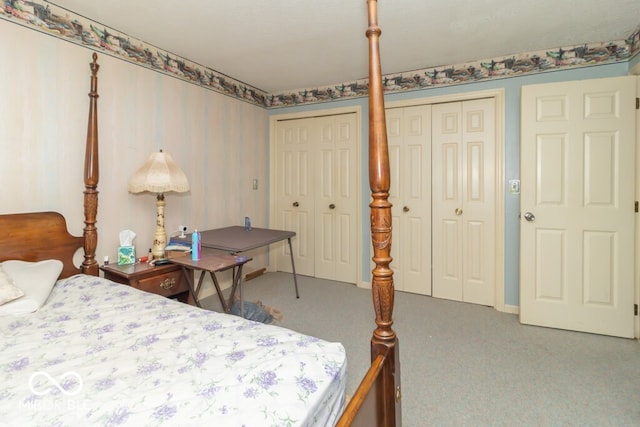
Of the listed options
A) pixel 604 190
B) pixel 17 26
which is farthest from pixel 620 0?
pixel 17 26

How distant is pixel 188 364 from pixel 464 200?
9.94ft

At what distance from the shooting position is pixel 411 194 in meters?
3.51

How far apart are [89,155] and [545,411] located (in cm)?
320

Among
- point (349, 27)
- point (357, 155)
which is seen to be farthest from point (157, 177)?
point (357, 155)

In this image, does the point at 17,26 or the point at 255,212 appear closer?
the point at 17,26

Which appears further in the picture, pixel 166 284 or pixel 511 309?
pixel 511 309

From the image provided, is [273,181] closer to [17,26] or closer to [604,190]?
[17,26]

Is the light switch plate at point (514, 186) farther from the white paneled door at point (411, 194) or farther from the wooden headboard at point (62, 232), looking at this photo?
the wooden headboard at point (62, 232)

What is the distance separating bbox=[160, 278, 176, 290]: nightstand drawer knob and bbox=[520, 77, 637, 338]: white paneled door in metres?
2.93

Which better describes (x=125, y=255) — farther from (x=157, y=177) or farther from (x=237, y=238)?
(x=237, y=238)

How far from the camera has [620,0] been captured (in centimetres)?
207

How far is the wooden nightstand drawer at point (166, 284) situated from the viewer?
7.12ft

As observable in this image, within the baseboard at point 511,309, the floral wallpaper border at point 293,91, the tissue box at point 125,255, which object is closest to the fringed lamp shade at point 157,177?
the tissue box at point 125,255

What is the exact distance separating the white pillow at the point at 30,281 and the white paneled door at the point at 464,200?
3.22 m
